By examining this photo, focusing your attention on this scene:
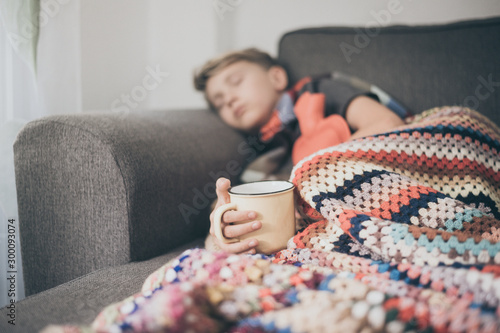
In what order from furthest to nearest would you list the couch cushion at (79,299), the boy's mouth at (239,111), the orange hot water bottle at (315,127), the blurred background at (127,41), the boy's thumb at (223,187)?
the boy's mouth at (239,111), the orange hot water bottle at (315,127), the blurred background at (127,41), the boy's thumb at (223,187), the couch cushion at (79,299)

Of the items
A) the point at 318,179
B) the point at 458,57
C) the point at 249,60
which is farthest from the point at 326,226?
the point at 249,60

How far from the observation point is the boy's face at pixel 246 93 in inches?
44.7

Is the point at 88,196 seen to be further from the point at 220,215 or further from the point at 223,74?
the point at 223,74

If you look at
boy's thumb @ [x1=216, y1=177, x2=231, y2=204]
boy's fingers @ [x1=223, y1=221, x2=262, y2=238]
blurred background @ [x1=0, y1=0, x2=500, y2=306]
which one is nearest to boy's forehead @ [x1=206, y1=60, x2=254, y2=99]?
blurred background @ [x1=0, y1=0, x2=500, y2=306]

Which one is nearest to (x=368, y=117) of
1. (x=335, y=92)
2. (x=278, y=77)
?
(x=335, y=92)

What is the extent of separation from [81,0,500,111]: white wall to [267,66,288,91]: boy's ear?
379mm

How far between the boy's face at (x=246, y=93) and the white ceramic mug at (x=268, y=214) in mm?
607

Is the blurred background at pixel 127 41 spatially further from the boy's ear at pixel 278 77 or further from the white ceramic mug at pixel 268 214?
the white ceramic mug at pixel 268 214

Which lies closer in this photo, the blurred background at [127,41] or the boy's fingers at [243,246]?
the boy's fingers at [243,246]

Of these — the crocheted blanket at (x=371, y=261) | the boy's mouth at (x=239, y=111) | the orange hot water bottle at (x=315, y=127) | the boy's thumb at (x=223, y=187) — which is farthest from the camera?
the boy's mouth at (x=239, y=111)

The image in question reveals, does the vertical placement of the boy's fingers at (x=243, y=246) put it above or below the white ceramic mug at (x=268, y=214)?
below

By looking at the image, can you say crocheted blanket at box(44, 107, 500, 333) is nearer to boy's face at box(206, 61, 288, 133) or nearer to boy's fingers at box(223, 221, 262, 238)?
boy's fingers at box(223, 221, 262, 238)

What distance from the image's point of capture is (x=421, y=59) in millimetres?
948

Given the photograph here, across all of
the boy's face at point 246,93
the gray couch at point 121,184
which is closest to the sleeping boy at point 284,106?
the boy's face at point 246,93
